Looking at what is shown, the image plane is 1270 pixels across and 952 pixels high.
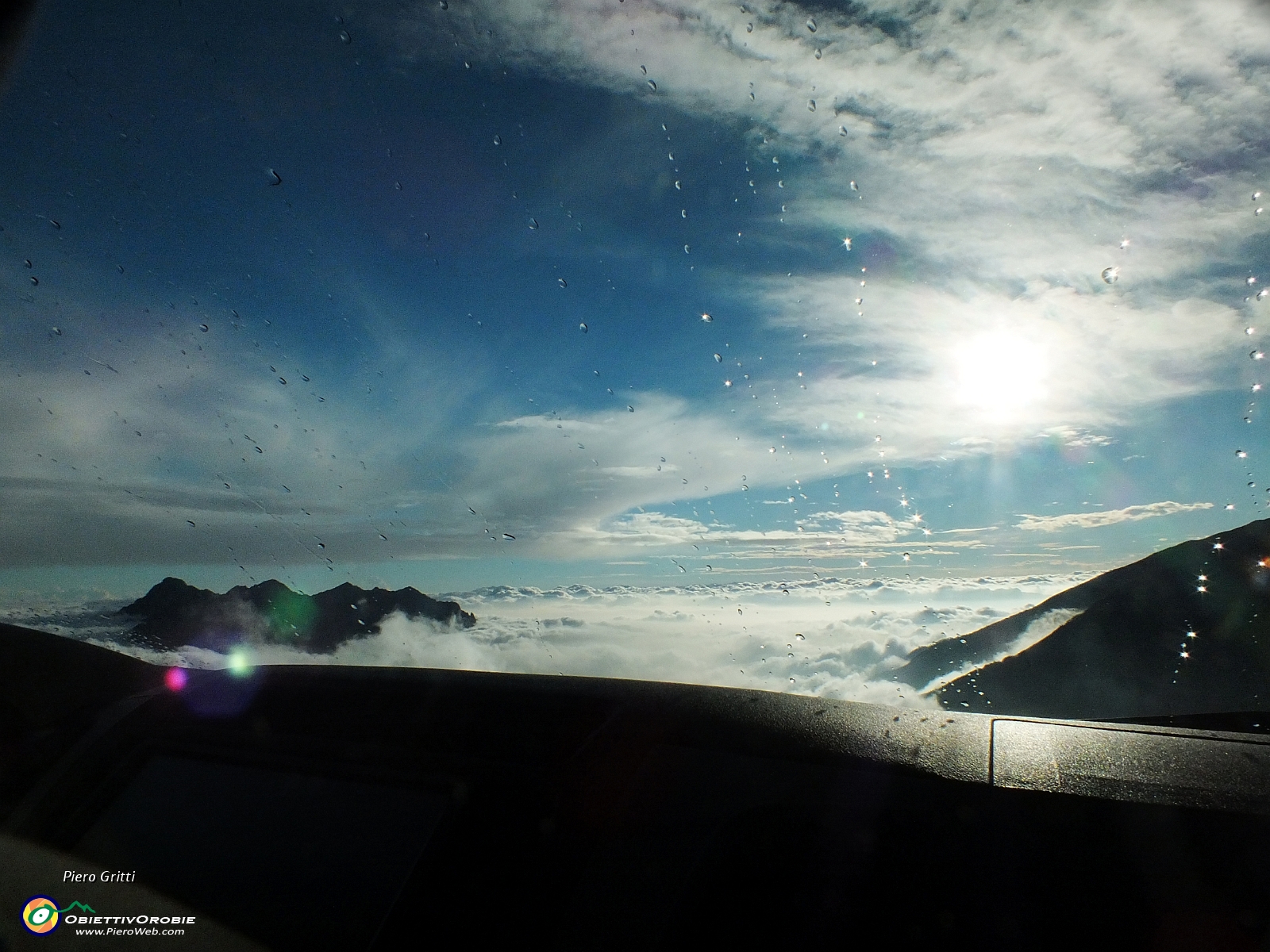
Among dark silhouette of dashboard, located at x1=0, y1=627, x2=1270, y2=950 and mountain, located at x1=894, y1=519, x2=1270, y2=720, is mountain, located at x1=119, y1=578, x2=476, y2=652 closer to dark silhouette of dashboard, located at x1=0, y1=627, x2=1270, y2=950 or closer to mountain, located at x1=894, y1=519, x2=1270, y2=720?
dark silhouette of dashboard, located at x1=0, y1=627, x2=1270, y2=950

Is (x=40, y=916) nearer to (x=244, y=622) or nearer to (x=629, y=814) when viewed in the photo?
(x=629, y=814)

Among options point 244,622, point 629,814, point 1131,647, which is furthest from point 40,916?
point 1131,647

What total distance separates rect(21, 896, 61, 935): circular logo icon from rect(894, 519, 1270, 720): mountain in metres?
4.21

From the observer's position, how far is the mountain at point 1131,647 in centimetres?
962

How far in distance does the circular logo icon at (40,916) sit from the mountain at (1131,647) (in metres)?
4.21

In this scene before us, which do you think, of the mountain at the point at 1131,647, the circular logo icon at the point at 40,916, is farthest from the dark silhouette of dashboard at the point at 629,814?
the mountain at the point at 1131,647

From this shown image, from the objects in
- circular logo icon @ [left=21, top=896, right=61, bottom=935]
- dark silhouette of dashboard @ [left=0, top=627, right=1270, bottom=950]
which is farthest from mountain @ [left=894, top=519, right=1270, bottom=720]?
circular logo icon @ [left=21, top=896, right=61, bottom=935]

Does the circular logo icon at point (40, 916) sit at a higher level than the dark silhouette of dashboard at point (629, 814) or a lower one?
lower

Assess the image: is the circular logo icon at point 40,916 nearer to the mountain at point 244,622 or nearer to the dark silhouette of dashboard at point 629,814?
the dark silhouette of dashboard at point 629,814

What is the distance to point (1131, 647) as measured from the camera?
45938mm

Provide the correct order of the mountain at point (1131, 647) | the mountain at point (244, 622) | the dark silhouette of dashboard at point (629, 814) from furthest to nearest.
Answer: the mountain at point (1131, 647) < the mountain at point (244, 622) < the dark silhouette of dashboard at point (629, 814)

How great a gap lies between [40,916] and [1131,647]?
2218 inches

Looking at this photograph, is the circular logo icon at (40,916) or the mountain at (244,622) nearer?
the circular logo icon at (40,916)

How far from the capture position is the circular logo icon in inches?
82.7
